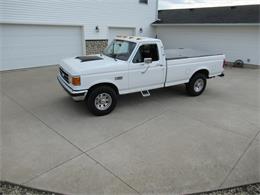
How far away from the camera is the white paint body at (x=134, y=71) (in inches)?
187

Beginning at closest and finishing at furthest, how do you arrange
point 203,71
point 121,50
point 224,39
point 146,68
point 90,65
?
point 90,65, point 146,68, point 121,50, point 203,71, point 224,39

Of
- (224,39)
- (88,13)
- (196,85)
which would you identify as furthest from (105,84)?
(224,39)

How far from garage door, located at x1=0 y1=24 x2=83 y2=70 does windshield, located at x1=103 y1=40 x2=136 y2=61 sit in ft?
20.7

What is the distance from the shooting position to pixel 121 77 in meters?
5.14

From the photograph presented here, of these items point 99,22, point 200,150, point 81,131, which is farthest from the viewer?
point 99,22

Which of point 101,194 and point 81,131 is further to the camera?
point 81,131

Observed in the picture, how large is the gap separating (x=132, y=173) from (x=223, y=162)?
158 cm

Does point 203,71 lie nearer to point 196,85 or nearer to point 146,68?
point 196,85

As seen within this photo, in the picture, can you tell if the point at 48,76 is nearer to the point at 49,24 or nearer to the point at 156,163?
the point at 49,24

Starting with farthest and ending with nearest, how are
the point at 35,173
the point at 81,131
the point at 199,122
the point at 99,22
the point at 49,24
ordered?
the point at 99,22 < the point at 49,24 < the point at 199,122 < the point at 81,131 < the point at 35,173

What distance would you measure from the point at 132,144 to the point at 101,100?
159 cm

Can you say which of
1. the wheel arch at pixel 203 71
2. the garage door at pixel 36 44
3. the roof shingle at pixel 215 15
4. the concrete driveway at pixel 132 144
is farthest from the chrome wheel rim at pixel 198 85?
the garage door at pixel 36 44

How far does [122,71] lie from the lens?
5.10m

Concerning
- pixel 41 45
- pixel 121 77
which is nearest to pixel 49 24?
pixel 41 45
